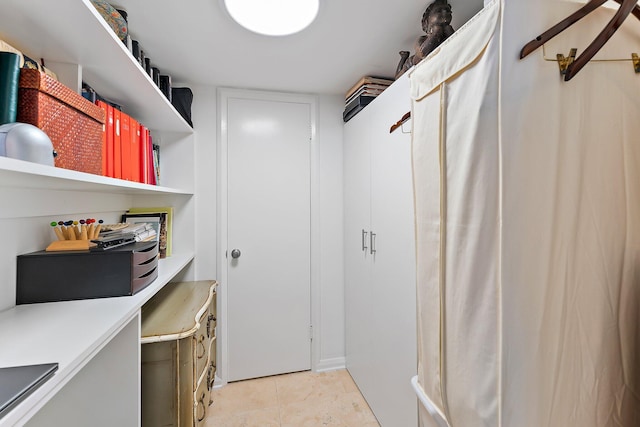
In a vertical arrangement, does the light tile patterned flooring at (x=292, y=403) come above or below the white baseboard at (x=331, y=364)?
below

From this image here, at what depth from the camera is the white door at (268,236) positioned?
6.86 feet

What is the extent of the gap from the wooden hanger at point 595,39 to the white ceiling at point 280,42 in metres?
0.85

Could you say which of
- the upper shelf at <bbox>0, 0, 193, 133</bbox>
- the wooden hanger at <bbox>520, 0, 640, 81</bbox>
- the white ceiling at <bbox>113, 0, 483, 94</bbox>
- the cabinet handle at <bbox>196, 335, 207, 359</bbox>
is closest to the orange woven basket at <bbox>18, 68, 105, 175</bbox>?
the upper shelf at <bbox>0, 0, 193, 133</bbox>

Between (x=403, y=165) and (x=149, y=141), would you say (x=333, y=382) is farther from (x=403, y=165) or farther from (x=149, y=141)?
(x=149, y=141)

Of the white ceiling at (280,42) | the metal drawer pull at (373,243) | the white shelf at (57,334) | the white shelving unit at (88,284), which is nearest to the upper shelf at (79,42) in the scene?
the white shelving unit at (88,284)

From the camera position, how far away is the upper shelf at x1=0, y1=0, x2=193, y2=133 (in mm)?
757

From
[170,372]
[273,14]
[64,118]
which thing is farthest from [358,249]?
[64,118]

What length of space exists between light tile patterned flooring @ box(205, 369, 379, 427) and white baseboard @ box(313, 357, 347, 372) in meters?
0.05

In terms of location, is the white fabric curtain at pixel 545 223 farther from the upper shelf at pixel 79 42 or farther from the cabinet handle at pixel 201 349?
the cabinet handle at pixel 201 349

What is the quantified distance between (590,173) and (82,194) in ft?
6.42

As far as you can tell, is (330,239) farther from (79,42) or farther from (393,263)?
(79,42)

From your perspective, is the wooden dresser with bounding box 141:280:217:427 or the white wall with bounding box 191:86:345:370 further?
the white wall with bounding box 191:86:345:370

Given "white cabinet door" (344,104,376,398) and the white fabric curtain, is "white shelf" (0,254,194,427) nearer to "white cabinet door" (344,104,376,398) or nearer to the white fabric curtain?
the white fabric curtain

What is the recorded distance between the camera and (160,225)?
6.11 feet
